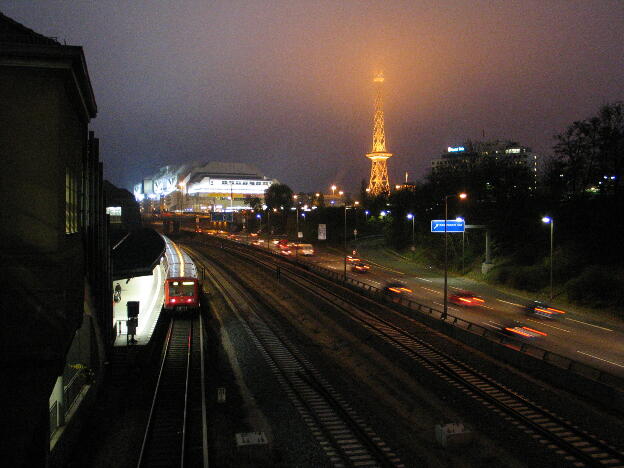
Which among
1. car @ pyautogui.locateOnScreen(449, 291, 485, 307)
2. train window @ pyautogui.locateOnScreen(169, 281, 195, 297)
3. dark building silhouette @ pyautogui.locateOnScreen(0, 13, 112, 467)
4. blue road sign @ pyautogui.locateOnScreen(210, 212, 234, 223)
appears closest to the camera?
dark building silhouette @ pyautogui.locateOnScreen(0, 13, 112, 467)

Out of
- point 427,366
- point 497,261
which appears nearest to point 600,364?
point 427,366

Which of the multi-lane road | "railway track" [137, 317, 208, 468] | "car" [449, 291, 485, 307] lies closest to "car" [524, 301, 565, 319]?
the multi-lane road

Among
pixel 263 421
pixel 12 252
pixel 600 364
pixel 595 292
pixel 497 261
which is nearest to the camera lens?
pixel 12 252

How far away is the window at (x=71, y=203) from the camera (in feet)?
43.4

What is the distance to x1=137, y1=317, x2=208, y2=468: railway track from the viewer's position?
12758mm

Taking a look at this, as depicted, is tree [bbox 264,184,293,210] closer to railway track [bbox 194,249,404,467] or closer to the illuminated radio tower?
the illuminated radio tower

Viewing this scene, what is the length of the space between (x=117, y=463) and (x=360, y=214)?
9624 centimetres

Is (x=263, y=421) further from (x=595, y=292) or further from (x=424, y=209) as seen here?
(x=424, y=209)

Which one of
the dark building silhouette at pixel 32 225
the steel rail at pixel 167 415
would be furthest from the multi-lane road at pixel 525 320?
the dark building silhouette at pixel 32 225

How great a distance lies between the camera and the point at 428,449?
12.9 metres

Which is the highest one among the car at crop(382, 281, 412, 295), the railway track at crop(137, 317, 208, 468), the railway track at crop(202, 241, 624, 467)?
the car at crop(382, 281, 412, 295)

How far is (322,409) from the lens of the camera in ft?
52.2

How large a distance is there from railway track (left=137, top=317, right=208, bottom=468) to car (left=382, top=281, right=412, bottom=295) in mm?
17610

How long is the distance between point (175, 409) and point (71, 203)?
21.7ft
